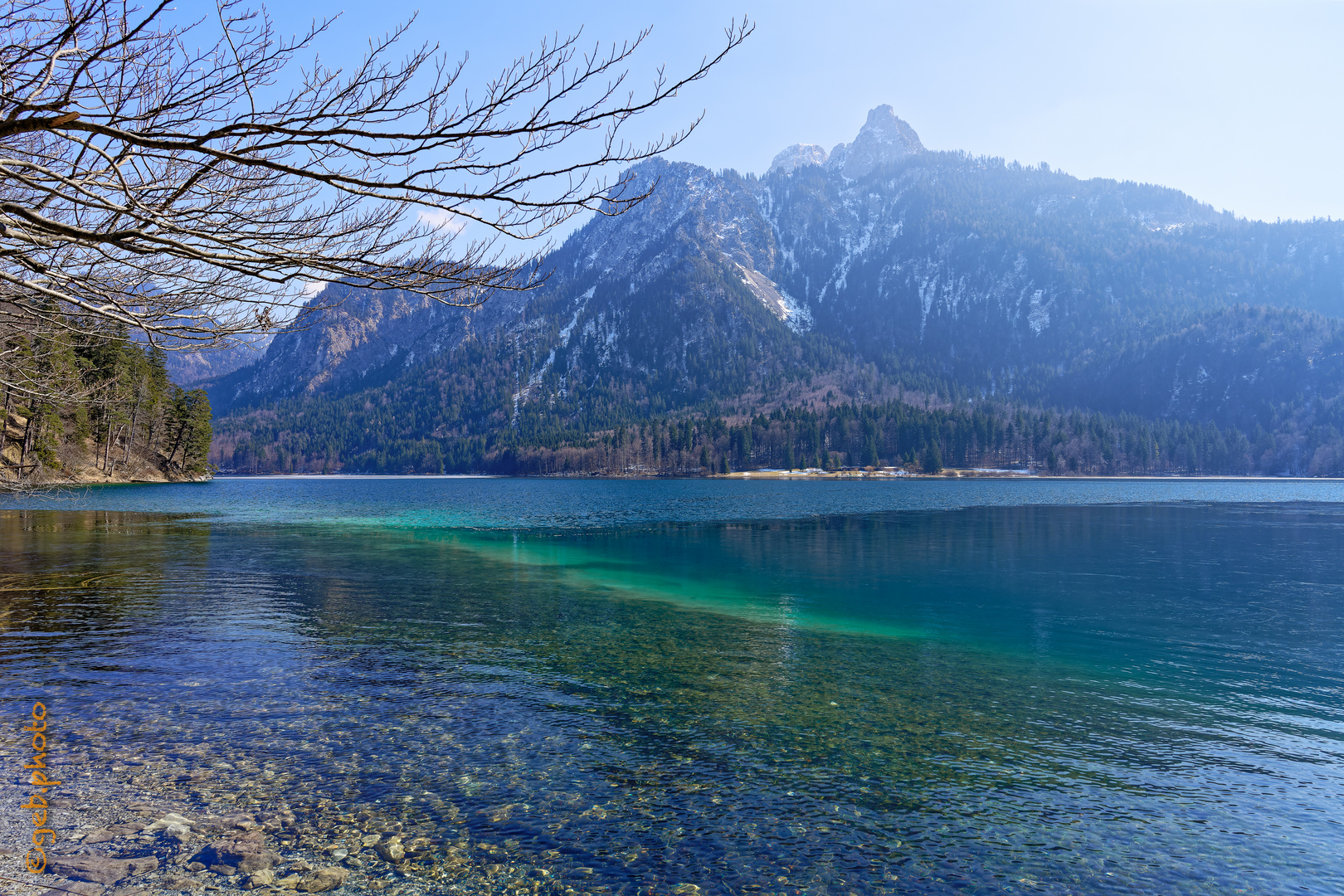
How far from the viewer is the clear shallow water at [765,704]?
26.8ft

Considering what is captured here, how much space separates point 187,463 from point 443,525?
9893 centimetres

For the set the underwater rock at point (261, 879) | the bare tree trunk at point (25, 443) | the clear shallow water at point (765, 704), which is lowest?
the clear shallow water at point (765, 704)

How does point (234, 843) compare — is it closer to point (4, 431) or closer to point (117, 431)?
point (4, 431)

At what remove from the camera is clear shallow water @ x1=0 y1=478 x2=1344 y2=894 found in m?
8.16

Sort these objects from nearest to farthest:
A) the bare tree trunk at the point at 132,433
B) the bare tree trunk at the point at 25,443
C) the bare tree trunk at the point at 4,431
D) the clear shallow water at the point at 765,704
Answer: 1. the clear shallow water at the point at 765,704
2. the bare tree trunk at the point at 4,431
3. the bare tree trunk at the point at 25,443
4. the bare tree trunk at the point at 132,433

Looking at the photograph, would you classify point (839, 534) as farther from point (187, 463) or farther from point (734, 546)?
point (187, 463)

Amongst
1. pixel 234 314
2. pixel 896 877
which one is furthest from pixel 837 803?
pixel 234 314

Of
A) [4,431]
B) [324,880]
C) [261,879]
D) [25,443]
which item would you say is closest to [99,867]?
[261,879]

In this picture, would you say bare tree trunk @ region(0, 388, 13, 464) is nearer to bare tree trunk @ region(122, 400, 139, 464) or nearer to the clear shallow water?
bare tree trunk @ region(122, 400, 139, 464)

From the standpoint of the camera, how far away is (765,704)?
13.4 meters

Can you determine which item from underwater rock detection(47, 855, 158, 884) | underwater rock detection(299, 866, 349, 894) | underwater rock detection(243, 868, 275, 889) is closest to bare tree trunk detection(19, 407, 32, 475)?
underwater rock detection(47, 855, 158, 884)

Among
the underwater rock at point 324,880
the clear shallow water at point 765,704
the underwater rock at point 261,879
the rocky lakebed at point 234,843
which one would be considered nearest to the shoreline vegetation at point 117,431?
the clear shallow water at point 765,704

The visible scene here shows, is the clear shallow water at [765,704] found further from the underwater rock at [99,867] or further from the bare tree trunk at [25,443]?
the bare tree trunk at [25,443]

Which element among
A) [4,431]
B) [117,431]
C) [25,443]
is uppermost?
[117,431]
